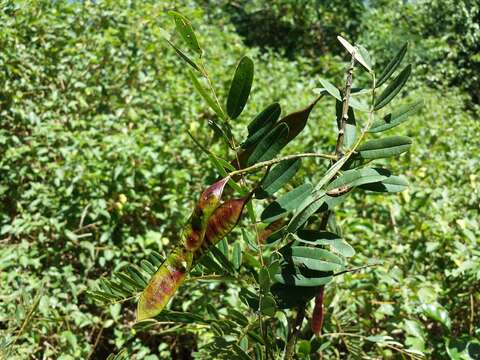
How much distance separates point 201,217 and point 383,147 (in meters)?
0.35

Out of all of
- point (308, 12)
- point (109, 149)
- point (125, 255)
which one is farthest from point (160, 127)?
point (308, 12)

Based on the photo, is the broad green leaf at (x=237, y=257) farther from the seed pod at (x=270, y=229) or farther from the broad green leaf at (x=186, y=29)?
the broad green leaf at (x=186, y=29)

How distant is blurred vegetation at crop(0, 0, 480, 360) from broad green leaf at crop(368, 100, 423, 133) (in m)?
0.46

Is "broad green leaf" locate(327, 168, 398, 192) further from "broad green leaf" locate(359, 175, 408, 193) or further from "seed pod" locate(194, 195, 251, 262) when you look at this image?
"seed pod" locate(194, 195, 251, 262)

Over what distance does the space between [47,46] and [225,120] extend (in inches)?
106

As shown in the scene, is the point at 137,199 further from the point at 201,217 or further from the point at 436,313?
the point at 201,217

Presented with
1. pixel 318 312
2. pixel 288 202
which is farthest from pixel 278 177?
pixel 318 312

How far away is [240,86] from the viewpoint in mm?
874

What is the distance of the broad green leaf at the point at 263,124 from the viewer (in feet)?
2.93

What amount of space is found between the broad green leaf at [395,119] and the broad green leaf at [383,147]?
0.04 m

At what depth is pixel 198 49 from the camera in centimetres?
83

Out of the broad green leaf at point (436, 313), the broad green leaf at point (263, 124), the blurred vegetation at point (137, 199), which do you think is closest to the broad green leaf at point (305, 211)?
the broad green leaf at point (263, 124)

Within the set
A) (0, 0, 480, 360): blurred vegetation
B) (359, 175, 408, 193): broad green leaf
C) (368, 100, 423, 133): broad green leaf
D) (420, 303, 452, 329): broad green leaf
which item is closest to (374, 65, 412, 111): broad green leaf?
(368, 100, 423, 133): broad green leaf

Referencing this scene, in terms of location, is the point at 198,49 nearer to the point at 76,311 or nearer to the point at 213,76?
the point at 76,311
